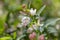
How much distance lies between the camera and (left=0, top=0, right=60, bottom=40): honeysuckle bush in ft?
3.15

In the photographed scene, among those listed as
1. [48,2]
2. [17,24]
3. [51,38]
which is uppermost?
[48,2]

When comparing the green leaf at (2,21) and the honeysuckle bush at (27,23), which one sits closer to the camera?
the honeysuckle bush at (27,23)

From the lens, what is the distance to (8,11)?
1229 millimetres

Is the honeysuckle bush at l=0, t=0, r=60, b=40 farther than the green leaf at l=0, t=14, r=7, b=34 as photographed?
No

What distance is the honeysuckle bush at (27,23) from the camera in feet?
3.15

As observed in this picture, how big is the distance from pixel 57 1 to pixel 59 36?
24 cm

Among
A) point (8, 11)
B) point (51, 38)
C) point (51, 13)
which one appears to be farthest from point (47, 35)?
point (8, 11)

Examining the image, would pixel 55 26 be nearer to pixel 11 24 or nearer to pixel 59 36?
pixel 59 36

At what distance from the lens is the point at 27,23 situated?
964mm

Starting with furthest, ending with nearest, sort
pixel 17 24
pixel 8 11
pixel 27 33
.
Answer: pixel 8 11 < pixel 17 24 < pixel 27 33

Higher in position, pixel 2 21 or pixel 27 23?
pixel 2 21

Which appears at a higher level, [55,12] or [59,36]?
[55,12]

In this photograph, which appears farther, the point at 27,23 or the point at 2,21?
the point at 2,21

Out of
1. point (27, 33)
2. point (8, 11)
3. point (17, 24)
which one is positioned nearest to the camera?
point (27, 33)
